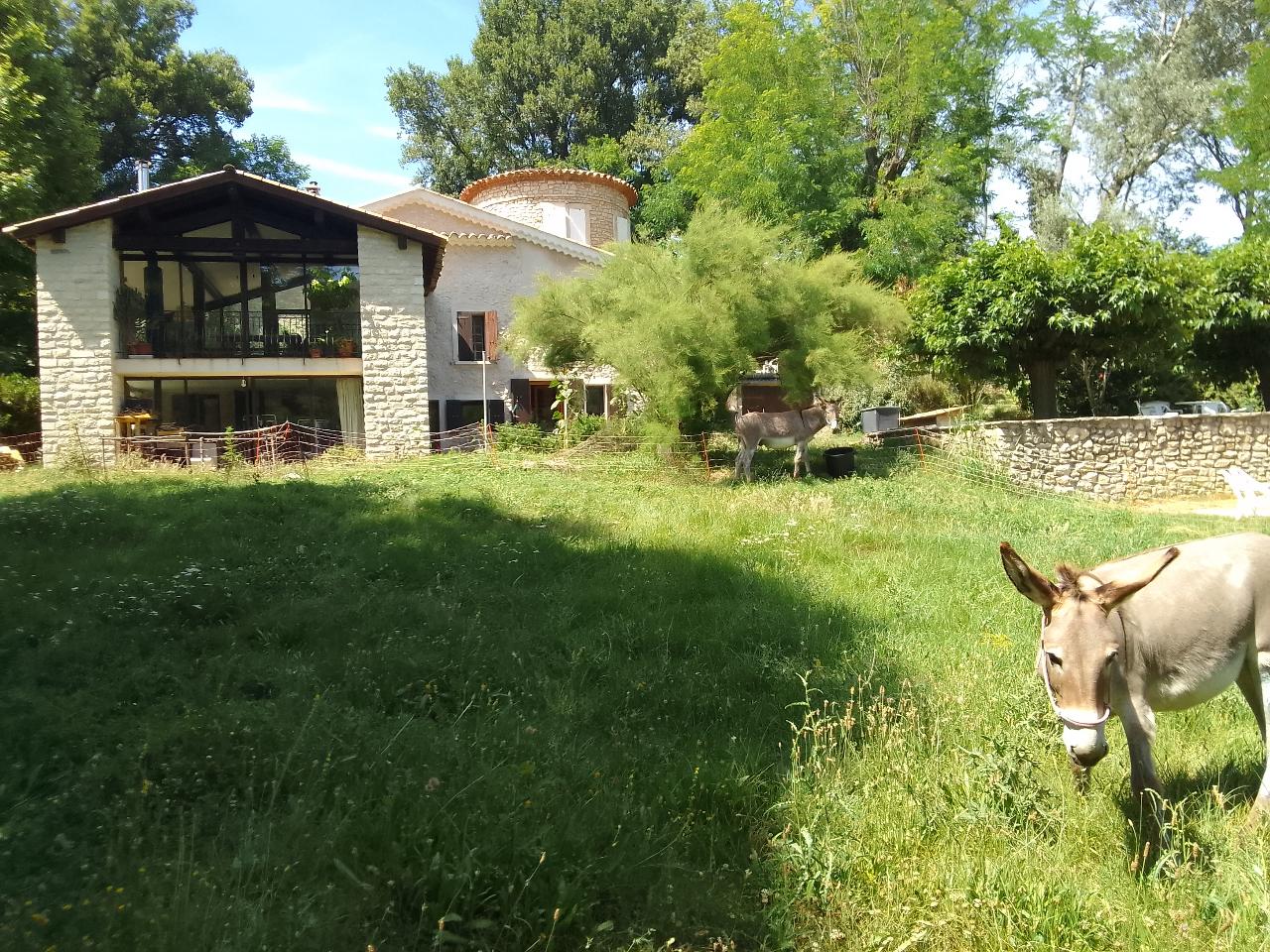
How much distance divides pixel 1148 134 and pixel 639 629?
3277cm

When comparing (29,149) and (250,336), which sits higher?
(29,149)

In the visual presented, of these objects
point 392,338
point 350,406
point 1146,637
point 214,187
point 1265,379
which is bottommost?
point 1146,637

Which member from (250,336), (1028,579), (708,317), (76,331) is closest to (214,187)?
(250,336)

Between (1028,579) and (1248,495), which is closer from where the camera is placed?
(1028,579)

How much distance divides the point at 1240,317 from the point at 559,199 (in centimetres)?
1995

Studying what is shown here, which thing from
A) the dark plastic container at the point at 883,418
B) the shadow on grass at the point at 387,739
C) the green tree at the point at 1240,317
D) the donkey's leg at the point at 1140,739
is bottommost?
the shadow on grass at the point at 387,739

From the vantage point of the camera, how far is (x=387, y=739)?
171 inches

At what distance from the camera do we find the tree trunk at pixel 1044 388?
19.1m

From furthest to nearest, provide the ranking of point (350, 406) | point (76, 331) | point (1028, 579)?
point (350, 406)
point (76, 331)
point (1028, 579)

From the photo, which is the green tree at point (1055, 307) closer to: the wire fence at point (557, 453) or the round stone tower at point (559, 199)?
the wire fence at point (557, 453)

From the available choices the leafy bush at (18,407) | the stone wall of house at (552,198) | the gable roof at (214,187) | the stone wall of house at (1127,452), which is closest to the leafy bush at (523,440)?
the gable roof at (214,187)

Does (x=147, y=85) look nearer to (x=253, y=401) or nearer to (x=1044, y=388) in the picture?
(x=253, y=401)

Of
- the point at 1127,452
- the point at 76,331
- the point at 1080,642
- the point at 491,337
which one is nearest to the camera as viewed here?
the point at 1080,642

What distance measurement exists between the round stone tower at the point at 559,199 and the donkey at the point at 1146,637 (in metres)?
25.4
